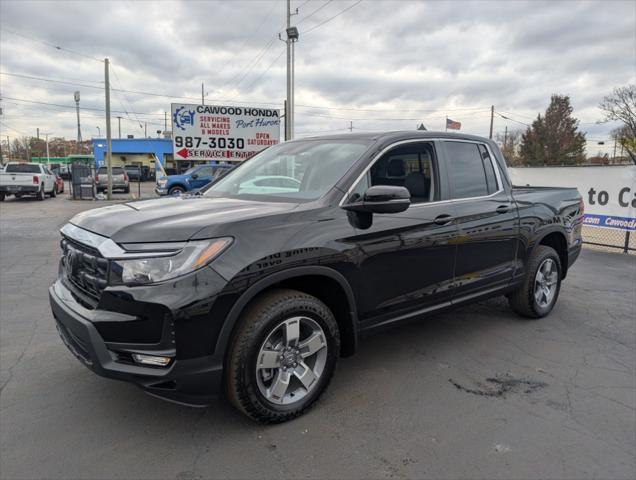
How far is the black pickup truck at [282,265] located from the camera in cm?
245

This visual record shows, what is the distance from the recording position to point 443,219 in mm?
3699

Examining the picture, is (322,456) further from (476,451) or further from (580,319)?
(580,319)

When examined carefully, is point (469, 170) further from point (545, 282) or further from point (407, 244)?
point (545, 282)

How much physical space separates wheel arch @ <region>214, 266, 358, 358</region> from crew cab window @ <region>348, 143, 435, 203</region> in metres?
0.83

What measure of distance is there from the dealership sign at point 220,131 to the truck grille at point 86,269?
50.4 feet

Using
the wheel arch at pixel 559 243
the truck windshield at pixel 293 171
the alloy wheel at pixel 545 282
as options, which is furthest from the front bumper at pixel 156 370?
the wheel arch at pixel 559 243

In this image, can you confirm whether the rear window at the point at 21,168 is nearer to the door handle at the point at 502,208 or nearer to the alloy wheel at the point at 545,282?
the door handle at the point at 502,208

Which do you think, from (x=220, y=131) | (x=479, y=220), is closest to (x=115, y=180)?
(x=220, y=131)

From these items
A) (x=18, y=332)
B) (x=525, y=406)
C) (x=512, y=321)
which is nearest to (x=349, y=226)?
(x=525, y=406)

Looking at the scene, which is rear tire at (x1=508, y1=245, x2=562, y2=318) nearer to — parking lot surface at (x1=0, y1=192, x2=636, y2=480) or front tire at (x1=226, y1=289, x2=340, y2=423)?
parking lot surface at (x1=0, y1=192, x2=636, y2=480)

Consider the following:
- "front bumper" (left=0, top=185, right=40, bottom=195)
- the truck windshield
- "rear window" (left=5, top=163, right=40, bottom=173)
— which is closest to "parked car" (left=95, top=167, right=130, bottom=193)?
"rear window" (left=5, top=163, right=40, bottom=173)

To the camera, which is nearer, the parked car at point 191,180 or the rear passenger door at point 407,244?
the rear passenger door at point 407,244

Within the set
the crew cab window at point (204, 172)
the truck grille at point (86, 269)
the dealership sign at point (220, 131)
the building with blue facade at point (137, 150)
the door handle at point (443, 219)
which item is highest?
the building with blue facade at point (137, 150)

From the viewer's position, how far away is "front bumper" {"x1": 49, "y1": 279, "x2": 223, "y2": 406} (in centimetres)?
244
